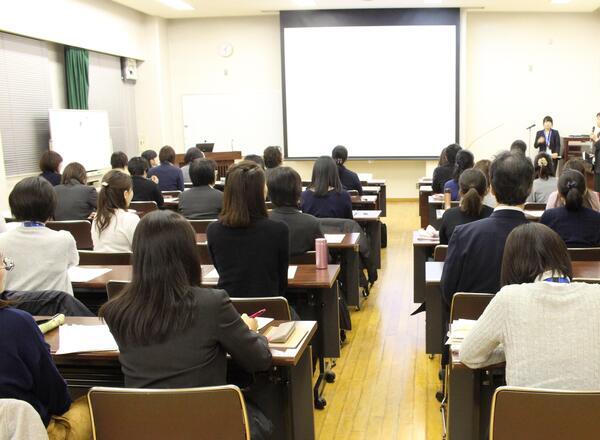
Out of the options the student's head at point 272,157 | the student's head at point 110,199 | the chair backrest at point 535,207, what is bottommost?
the chair backrest at point 535,207

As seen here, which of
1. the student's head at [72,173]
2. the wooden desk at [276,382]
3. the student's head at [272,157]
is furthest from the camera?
the student's head at [272,157]

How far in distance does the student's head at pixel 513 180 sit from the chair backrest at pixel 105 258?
7.46ft

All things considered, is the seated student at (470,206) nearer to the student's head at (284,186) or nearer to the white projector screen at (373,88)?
the student's head at (284,186)

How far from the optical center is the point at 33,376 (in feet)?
6.16

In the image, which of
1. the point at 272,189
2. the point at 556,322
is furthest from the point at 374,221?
the point at 556,322

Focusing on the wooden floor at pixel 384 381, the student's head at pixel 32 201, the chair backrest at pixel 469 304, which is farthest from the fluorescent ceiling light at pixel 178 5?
the chair backrest at pixel 469 304

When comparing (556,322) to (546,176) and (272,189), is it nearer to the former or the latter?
(272,189)

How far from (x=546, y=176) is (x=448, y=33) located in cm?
599

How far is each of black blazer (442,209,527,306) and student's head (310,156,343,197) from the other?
7.12ft

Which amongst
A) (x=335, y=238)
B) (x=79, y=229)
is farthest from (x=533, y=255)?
(x=79, y=229)

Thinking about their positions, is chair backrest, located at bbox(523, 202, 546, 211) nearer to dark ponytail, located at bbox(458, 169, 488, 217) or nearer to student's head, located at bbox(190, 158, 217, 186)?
dark ponytail, located at bbox(458, 169, 488, 217)

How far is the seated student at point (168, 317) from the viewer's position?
1.96 metres

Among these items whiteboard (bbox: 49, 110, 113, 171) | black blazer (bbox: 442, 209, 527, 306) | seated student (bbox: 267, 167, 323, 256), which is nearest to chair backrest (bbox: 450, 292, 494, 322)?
black blazer (bbox: 442, 209, 527, 306)

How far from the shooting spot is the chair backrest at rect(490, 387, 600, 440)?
1.73m
